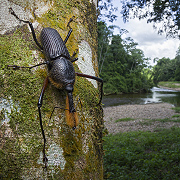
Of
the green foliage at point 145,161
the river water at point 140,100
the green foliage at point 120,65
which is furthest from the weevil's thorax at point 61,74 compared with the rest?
the green foliage at point 120,65

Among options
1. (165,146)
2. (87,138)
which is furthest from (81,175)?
(165,146)

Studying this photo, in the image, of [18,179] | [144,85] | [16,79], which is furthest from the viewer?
[144,85]

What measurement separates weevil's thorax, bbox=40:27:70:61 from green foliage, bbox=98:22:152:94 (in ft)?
129

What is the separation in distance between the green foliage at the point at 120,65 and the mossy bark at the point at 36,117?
39174 millimetres

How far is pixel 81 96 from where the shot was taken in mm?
1218

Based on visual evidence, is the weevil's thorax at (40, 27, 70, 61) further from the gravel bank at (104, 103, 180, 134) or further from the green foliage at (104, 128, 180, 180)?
the gravel bank at (104, 103, 180, 134)

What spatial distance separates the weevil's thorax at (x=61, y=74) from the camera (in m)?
1.07

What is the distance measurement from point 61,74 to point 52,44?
0.98 ft

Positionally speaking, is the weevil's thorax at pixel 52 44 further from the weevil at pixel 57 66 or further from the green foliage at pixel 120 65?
the green foliage at pixel 120 65

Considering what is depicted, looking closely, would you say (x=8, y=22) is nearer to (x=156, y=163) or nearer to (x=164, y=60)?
(x=156, y=163)

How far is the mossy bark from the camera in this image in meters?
0.94

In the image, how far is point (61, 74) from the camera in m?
1.08

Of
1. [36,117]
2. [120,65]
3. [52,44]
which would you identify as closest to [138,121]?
[52,44]

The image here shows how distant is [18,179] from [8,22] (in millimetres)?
1061
